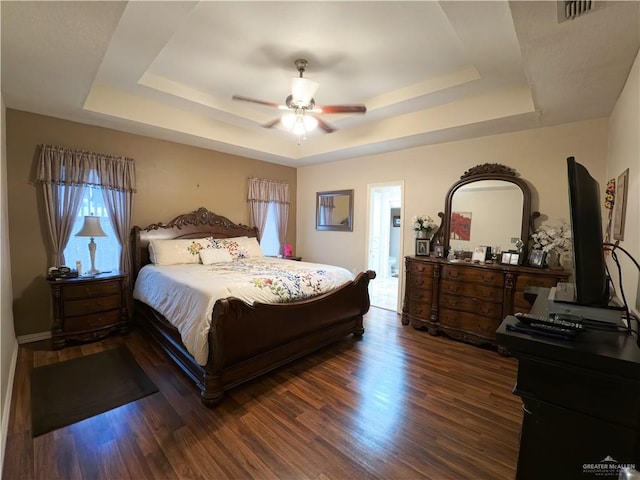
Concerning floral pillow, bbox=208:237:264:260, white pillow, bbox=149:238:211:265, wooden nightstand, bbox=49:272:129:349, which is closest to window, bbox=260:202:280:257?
floral pillow, bbox=208:237:264:260

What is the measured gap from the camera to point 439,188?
3957 mm

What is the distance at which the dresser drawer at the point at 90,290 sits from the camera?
9.80ft

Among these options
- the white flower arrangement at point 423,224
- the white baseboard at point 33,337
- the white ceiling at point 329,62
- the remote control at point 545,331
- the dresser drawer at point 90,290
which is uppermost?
the white ceiling at point 329,62

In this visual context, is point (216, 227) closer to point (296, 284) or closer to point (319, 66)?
point (296, 284)

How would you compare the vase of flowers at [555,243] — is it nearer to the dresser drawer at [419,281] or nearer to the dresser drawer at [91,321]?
the dresser drawer at [419,281]

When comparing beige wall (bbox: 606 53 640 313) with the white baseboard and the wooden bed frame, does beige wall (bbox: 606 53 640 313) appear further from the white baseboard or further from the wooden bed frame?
the white baseboard

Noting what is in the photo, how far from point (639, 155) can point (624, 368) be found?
1400 millimetres

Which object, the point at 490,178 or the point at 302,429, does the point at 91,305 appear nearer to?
the point at 302,429

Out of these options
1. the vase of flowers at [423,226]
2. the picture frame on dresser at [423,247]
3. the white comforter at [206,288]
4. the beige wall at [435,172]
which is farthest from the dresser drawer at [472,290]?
the white comforter at [206,288]

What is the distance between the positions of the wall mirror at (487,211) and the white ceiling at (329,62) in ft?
1.83

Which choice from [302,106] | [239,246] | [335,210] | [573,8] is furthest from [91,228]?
[573,8]

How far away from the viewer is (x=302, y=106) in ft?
8.64

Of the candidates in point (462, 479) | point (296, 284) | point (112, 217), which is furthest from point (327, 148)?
point (462, 479)

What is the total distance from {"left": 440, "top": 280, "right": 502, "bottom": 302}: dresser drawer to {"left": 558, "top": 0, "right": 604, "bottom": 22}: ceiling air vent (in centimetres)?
250
